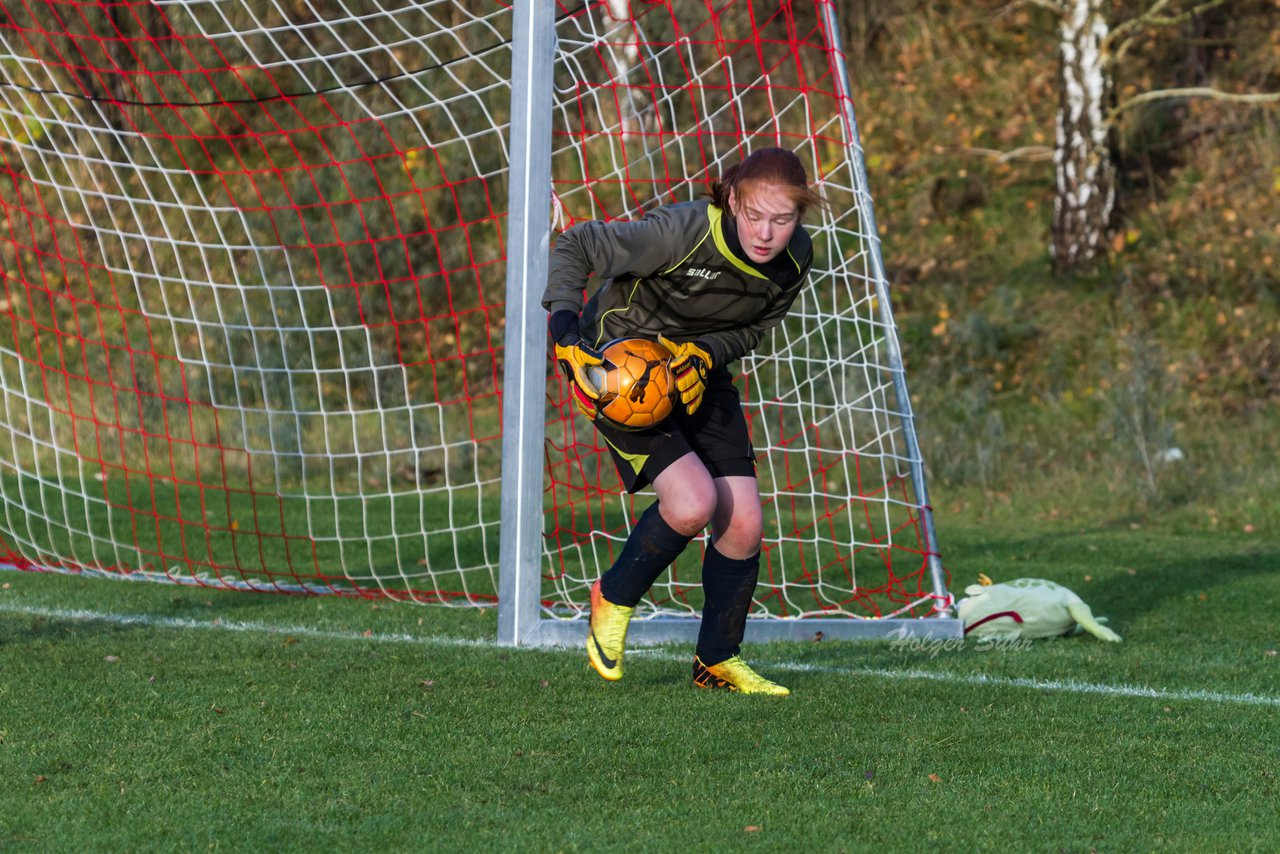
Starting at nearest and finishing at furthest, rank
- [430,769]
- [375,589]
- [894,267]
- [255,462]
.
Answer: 1. [430,769]
2. [375,589]
3. [255,462]
4. [894,267]

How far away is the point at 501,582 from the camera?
17.4 feet

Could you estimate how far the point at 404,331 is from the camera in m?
14.8

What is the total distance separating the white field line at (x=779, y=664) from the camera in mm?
4656

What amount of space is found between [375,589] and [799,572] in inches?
81.7

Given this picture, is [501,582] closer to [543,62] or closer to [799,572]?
[543,62]

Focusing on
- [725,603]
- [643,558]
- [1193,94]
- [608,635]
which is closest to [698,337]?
[643,558]

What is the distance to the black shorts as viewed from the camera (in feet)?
14.3

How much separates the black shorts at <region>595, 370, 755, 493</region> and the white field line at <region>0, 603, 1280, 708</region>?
85 cm

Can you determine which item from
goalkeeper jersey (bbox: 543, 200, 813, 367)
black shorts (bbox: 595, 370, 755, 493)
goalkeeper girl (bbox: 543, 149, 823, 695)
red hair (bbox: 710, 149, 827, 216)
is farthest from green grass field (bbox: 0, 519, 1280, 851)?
red hair (bbox: 710, 149, 827, 216)

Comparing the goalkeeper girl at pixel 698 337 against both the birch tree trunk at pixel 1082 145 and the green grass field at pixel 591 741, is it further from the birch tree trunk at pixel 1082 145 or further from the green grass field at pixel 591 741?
the birch tree trunk at pixel 1082 145

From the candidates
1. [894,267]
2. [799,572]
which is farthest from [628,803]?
[894,267]

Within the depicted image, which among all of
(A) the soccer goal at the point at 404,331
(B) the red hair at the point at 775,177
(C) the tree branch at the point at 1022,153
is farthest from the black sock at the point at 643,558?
(C) the tree branch at the point at 1022,153

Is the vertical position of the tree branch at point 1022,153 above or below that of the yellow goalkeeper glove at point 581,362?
above

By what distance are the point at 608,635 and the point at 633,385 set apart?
84cm
